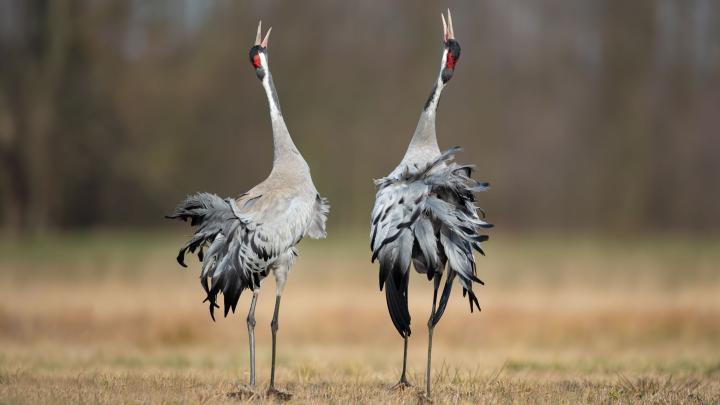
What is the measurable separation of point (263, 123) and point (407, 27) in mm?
5151

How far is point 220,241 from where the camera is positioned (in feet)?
21.7

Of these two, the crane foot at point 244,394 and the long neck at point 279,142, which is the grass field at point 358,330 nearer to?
the crane foot at point 244,394

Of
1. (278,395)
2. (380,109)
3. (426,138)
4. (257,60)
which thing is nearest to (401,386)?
(278,395)

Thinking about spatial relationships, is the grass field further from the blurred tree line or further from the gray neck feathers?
the blurred tree line

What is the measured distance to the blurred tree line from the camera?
25.6 meters

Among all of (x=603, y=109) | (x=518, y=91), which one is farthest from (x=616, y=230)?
(x=518, y=91)

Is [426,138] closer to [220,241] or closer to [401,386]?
[220,241]

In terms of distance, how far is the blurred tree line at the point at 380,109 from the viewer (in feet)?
84.1

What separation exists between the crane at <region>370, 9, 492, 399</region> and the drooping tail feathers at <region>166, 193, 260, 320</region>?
967 millimetres

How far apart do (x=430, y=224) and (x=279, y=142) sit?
1662 mm

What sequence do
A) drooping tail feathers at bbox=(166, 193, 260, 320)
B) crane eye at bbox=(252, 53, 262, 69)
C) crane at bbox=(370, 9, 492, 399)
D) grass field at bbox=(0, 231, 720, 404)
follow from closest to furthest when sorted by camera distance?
crane at bbox=(370, 9, 492, 399) < drooping tail feathers at bbox=(166, 193, 260, 320) < grass field at bbox=(0, 231, 720, 404) < crane eye at bbox=(252, 53, 262, 69)

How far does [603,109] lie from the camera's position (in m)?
27.7

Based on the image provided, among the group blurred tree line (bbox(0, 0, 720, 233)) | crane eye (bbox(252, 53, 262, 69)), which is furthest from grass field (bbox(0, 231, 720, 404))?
crane eye (bbox(252, 53, 262, 69))

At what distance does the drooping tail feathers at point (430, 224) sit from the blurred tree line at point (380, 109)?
64.1 feet
